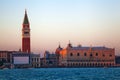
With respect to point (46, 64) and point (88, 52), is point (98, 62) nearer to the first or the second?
point (88, 52)

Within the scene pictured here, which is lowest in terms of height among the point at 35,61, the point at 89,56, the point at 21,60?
the point at 35,61

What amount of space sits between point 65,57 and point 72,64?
11.9ft

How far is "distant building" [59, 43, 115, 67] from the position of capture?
172 m

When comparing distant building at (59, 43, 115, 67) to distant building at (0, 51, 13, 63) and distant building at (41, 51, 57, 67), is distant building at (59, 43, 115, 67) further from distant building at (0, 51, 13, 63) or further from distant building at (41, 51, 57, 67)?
distant building at (0, 51, 13, 63)

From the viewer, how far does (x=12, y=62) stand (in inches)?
6491

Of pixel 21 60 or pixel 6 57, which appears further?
pixel 6 57

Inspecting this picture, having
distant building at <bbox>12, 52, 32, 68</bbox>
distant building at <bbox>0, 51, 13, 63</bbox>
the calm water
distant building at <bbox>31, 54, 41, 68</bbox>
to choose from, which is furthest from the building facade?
the calm water

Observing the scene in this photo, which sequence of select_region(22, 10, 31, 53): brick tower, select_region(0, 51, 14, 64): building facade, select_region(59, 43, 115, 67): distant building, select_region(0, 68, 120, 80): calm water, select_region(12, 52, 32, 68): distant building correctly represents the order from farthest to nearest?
select_region(59, 43, 115, 67): distant building
select_region(0, 51, 14, 64): building facade
select_region(22, 10, 31, 53): brick tower
select_region(12, 52, 32, 68): distant building
select_region(0, 68, 120, 80): calm water

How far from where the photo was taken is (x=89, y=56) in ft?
570

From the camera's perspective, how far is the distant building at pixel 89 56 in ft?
566

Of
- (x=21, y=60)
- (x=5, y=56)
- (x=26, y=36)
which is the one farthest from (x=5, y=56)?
(x=21, y=60)

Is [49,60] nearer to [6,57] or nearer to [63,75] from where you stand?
[6,57]

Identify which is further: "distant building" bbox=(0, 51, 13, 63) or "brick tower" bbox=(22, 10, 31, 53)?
"distant building" bbox=(0, 51, 13, 63)

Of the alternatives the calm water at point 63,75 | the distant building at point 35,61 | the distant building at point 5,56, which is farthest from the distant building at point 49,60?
the calm water at point 63,75
